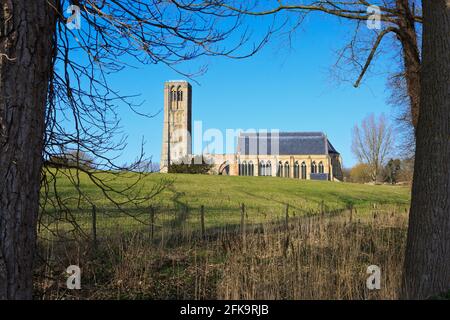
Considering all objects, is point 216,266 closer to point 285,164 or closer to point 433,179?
point 433,179

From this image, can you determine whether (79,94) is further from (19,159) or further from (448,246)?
(448,246)

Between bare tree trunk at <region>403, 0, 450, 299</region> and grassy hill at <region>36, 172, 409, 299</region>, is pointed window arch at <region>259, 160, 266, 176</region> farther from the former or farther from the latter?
bare tree trunk at <region>403, 0, 450, 299</region>

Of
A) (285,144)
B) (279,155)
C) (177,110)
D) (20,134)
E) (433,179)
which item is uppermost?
(177,110)

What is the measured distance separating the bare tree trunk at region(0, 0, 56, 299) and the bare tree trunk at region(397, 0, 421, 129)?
9183mm

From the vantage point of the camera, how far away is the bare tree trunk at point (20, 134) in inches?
123

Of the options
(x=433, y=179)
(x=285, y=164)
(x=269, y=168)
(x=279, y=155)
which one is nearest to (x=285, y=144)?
(x=279, y=155)

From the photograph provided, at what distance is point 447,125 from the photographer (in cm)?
439

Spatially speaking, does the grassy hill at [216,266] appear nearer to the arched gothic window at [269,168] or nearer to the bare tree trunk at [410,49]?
the bare tree trunk at [410,49]

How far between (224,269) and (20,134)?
11.5ft

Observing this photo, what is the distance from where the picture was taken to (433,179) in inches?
176

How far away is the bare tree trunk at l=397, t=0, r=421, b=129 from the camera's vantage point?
33.5 ft

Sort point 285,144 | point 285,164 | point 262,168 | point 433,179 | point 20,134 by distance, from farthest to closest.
A: 1. point 285,144
2. point 262,168
3. point 285,164
4. point 433,179
5. point 20,134

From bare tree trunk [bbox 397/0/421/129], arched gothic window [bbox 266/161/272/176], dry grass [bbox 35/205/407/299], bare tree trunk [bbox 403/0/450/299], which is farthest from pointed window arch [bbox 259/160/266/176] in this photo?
bare tree trunk [bbox 403/0/450/299]
